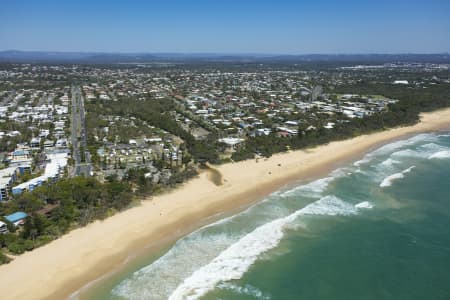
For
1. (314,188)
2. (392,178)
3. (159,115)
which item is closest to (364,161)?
(392,178)

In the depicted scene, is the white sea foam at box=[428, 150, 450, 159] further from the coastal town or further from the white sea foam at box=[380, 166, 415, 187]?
the coastal town

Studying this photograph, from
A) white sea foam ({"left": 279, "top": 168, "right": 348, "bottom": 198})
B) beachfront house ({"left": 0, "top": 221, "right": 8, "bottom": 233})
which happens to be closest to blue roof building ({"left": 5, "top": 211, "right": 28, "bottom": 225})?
beachfront house ({"left": 0, "top": 221, "right": 8, "bottom": 233})

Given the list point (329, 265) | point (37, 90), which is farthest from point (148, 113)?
point (37, 90)

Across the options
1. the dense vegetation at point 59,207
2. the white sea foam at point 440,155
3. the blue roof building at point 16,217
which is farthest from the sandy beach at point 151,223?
the white sea foam at point 440,155

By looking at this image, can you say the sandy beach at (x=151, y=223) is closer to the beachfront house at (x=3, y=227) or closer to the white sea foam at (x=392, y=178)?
the beachfront house at (x=3, y=227)

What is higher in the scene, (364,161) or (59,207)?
(59,207)

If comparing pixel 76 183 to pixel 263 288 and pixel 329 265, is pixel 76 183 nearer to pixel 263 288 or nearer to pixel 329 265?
pixel 263 288

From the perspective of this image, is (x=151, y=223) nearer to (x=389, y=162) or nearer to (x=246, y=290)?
(x=246, y=290)
